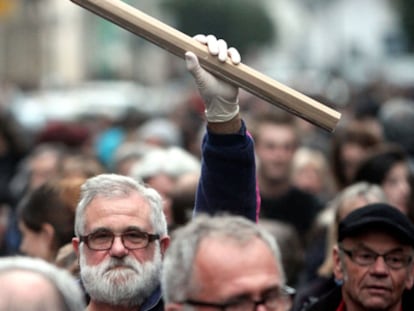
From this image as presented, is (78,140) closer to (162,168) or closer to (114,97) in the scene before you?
(162,168)

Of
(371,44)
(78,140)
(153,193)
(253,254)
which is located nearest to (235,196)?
(153,193)

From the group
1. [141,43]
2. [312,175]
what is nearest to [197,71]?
[312,175]

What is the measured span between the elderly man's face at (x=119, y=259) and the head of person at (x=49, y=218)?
5.40ft

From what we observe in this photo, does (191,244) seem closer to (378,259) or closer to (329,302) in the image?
(378,259)

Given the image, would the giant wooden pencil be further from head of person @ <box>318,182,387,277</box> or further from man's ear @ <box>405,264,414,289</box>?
head of person @ <box>318,182,387,277</box>

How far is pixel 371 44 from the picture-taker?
6241 cm

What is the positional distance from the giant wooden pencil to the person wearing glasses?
0.10 metres

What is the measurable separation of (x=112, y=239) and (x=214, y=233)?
4.31ft

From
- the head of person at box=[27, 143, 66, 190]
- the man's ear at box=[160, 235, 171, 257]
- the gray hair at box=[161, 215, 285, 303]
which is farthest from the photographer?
the head of person at box=[27, 143, 66, 190]

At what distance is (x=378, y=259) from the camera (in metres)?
6.51

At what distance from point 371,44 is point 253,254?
191 ft

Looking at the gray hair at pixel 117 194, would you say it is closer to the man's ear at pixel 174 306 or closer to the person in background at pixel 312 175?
the man's ear at pixel 174 306

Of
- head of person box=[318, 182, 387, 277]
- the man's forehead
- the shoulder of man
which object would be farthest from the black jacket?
head of person box=[318, 182, 387, 277]

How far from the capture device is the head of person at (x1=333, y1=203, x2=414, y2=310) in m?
6.49
